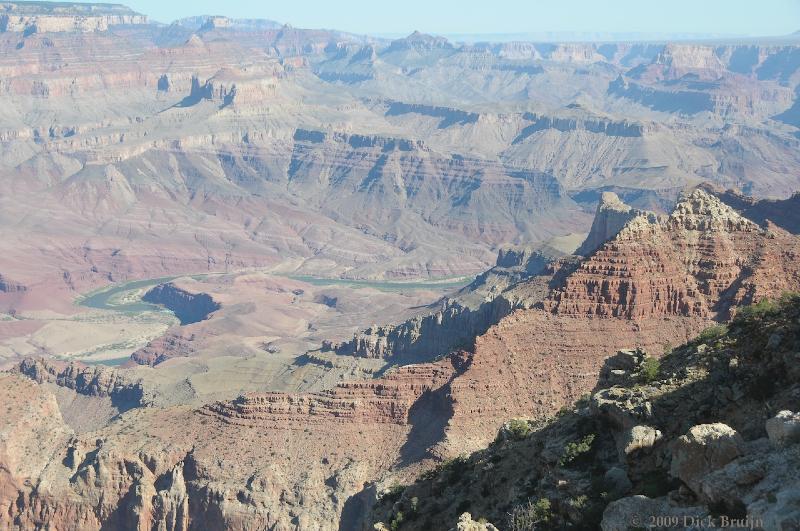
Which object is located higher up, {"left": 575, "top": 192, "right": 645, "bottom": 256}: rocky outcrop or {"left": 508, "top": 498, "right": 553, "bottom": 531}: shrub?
{"left": 508, "top": 498, "right": 553, "bottom": 531}: shrub

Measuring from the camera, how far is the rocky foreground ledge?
68.2ft

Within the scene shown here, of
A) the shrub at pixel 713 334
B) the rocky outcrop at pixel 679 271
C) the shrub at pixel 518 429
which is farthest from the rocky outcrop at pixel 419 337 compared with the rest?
the shrub at pixel 713 334

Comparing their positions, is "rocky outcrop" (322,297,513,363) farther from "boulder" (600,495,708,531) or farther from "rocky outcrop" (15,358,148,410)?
"boulder" (600,495,708,531)

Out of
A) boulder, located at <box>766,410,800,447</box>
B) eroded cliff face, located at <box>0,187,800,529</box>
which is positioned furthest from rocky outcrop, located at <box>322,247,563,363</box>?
boulder, located at <box>766,410,800,447</box>

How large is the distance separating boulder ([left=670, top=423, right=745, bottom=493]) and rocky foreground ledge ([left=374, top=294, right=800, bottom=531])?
2 cm

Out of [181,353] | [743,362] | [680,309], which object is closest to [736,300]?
[680,309]

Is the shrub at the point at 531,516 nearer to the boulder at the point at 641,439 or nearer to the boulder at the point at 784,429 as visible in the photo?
the boulder at the point at 641,439

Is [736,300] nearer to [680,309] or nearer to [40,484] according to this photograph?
[680,309]

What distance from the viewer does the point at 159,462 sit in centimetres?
6662

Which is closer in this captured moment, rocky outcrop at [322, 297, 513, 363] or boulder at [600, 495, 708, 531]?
boulder at [600, 495, 708, 531]

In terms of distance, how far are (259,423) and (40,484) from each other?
1510 cm

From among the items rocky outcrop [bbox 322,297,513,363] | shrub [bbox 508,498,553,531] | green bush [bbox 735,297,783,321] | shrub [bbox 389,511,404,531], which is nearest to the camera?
shrub [bbox 508,498,553,531]

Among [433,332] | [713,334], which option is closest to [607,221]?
[433,332]

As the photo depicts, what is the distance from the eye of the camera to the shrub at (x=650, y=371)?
105 feet
